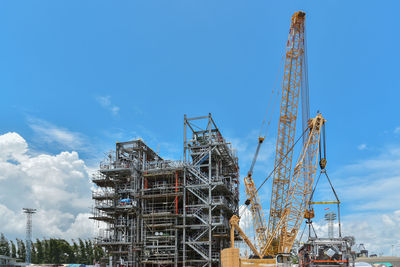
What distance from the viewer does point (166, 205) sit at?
231 feet

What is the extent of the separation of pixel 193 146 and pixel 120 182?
1741 centimetres

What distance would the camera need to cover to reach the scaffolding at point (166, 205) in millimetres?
67688

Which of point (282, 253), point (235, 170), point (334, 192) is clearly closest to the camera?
point (334, 192)

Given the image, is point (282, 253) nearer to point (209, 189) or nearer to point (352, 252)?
point (209, 189)

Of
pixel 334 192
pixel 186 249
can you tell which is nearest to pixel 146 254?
pixel 186 249

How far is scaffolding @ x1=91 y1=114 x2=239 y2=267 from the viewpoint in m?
67.7

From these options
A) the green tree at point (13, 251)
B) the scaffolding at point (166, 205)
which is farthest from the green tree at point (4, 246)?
the scaffolding at point (166, 205)

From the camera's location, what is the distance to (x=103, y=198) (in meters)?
75.1

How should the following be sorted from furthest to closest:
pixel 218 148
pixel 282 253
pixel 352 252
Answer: pixel 218 148, pixel 282 253, pixel 352 252

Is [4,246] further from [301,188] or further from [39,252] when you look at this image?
[301,188]

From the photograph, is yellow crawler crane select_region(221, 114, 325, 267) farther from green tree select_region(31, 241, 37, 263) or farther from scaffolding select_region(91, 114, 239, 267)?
green tree select_region(31, 241, 37, 263)

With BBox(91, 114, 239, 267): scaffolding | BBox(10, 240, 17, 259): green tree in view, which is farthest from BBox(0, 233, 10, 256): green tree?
BBox(91, 114, 239, 267): scaffolding

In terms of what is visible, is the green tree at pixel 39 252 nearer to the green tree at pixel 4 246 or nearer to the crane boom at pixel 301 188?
the green tree at pixel 4 246

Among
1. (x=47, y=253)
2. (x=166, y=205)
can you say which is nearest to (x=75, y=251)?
(x=47, y=253)
